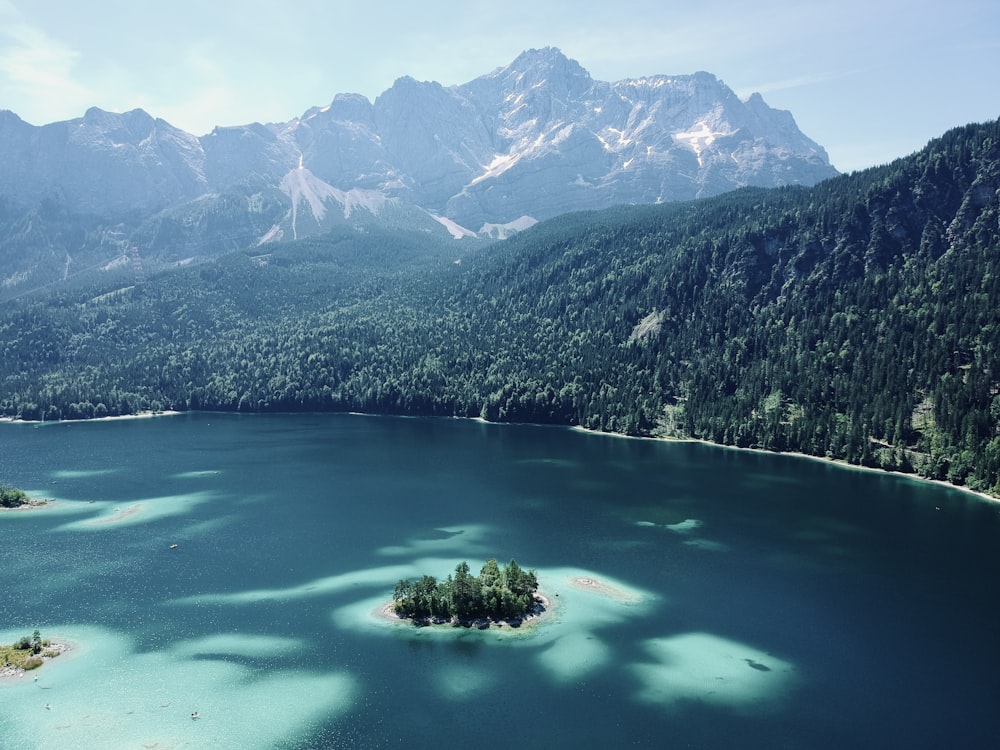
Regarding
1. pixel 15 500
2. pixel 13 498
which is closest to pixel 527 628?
pixel 15 500

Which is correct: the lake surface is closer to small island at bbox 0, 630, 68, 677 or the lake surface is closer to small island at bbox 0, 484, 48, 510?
small island at bbox 0, 630, 68, 677

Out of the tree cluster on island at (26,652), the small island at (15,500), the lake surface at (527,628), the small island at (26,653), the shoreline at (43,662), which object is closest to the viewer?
the lake surface at (527,628)

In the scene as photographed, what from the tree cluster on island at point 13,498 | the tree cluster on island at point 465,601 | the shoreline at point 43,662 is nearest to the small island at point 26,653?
the shoreline at point 43,662

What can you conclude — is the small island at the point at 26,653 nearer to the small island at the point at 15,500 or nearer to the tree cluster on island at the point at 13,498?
the small island at the point at 15,500

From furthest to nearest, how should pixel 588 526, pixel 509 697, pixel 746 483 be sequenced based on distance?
pixel 746 483 < pixel 588 526 < pixel 509 697

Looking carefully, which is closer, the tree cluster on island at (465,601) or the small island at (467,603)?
the small island at (467,603)

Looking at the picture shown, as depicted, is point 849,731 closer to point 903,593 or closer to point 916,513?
point 903,593

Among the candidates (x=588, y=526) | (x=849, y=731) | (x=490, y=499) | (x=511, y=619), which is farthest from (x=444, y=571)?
(x=849, y=731)

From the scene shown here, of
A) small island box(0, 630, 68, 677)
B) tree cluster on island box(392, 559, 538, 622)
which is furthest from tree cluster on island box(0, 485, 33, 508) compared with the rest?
tree cluster on island box(392, 559, 538, 622)
